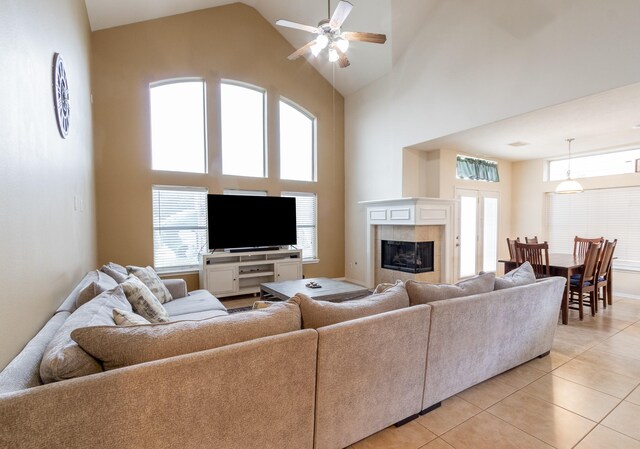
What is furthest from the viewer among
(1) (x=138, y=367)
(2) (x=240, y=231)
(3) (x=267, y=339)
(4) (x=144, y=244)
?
(2) (x=240, y=231)

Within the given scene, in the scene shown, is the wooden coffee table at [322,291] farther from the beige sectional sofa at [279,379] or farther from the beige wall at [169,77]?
the beige wall at [169,77]

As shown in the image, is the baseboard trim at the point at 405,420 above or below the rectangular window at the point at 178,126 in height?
below

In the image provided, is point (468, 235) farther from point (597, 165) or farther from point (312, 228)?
point (312, 228)

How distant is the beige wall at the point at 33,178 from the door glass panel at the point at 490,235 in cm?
671

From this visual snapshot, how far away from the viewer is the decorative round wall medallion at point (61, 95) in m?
2.08

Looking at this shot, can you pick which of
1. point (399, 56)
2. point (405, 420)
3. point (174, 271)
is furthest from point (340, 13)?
point (174, 271)

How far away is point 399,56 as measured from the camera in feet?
17.2

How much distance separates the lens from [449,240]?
548 centimetres

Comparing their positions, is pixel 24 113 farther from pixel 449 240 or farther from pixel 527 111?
pixel 449 240

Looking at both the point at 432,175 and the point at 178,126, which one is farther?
the point at 432,175

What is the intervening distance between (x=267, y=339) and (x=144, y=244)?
4180 millimetres

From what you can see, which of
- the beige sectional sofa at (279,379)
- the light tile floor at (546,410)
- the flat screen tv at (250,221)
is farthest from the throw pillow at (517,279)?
the flat screen tv at (250,221)

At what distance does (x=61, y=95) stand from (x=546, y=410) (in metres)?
4.08

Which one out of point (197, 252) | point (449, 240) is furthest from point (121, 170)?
point (449, 240)
